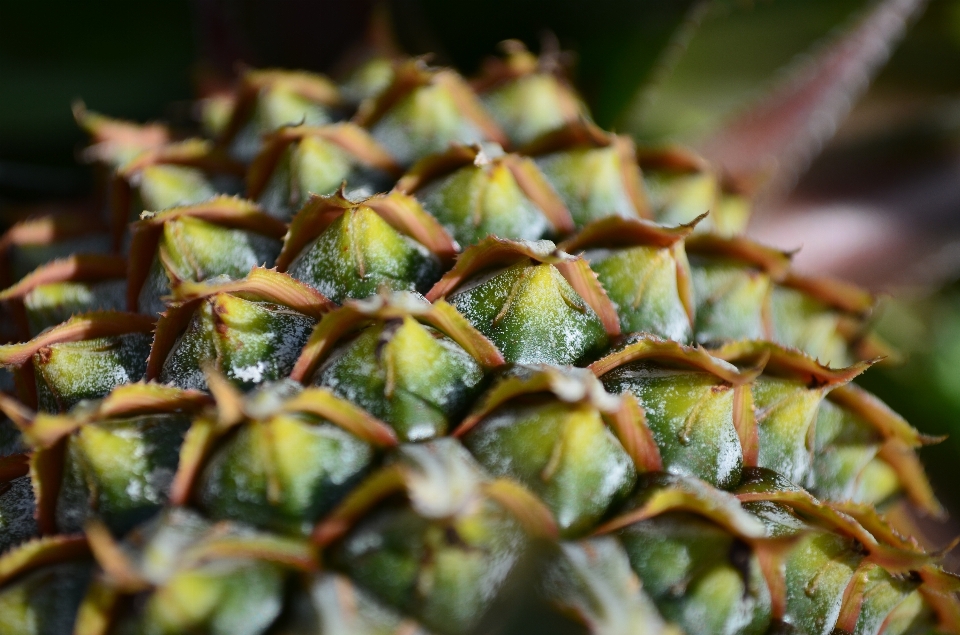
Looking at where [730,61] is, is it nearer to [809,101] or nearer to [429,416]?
[809,101]

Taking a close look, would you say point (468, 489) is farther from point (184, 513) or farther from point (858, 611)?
point (858, 611)

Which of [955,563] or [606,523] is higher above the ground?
[606,523]

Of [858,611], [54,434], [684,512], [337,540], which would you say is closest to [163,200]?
[54,434]

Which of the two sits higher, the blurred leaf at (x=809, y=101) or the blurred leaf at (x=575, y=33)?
the blurred leaf at (x=575, y=33)

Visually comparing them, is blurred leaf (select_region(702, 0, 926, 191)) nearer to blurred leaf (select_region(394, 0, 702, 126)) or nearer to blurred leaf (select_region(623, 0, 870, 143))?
blurred leaf (select_region(623, 0, 870, 143))

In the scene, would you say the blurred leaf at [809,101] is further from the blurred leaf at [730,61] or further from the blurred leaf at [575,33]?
the blurred leaf at [575,33]

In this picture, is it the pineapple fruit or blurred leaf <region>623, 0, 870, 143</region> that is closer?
the pineapple fruit

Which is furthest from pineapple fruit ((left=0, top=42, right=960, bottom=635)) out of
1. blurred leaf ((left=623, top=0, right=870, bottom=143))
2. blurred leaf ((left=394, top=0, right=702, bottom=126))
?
blurred leaf ((left=623, top=0, right=870, bottom=143))

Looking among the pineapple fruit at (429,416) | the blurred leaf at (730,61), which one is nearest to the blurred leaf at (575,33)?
the blurred leaf at (730,61)
